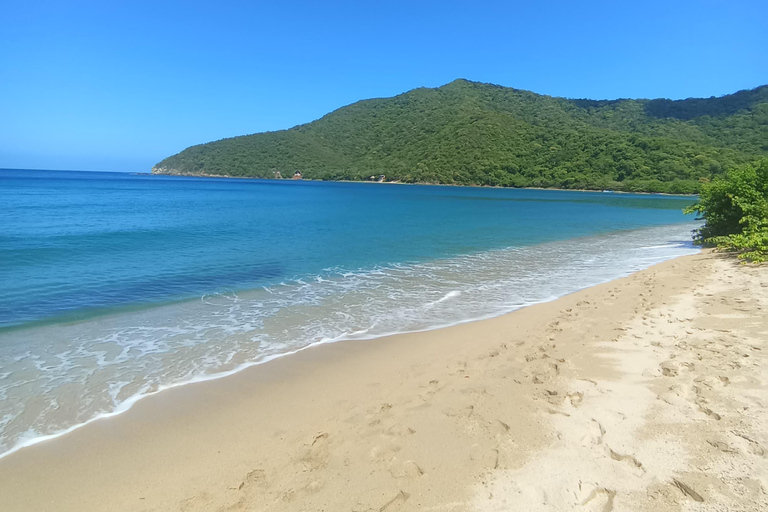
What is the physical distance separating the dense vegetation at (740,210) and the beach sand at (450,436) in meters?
7.73

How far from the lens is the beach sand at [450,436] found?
3.04 meters

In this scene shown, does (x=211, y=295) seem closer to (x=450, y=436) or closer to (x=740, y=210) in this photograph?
(x=450, y=436)

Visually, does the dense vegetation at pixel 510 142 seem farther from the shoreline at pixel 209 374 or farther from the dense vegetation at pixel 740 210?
the shoreline at pixel 209 374

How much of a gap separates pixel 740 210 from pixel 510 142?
118 m

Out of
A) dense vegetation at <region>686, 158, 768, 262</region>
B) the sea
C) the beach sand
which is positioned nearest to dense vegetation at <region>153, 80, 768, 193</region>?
dense vegetation at <region>686, 158, 768, 262</region>

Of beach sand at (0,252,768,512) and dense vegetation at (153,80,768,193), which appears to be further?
dense vegetation at (153,80,768,193)

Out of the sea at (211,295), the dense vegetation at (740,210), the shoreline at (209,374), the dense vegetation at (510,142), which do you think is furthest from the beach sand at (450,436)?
the dense vegetation at (510,142)

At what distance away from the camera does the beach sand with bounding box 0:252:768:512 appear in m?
3.04

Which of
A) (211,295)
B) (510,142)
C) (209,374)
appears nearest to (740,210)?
(211,295)

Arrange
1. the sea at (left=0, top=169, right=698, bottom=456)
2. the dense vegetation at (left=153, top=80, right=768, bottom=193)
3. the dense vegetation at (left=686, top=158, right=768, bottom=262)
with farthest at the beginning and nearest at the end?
the dense vegetation at (left=153, top=80, right=768, bottom=193) < the dense vegetation at (left=686, top=158, right=768, bottom=262) < the sea at (left=0, top=169, right=698, bottom=456)

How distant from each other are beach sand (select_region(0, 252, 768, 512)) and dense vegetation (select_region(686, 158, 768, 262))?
25.4 feet

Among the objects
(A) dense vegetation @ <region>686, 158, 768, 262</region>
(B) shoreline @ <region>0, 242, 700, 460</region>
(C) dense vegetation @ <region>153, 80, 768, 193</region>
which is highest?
(C) dense vegetation @ <region>153, 80, 768, 193</region>

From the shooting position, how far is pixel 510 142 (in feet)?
413

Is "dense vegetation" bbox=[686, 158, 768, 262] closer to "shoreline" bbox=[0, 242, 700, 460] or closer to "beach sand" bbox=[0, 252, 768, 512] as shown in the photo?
"shoreline" bbox=[0, 242, 700, 460]
